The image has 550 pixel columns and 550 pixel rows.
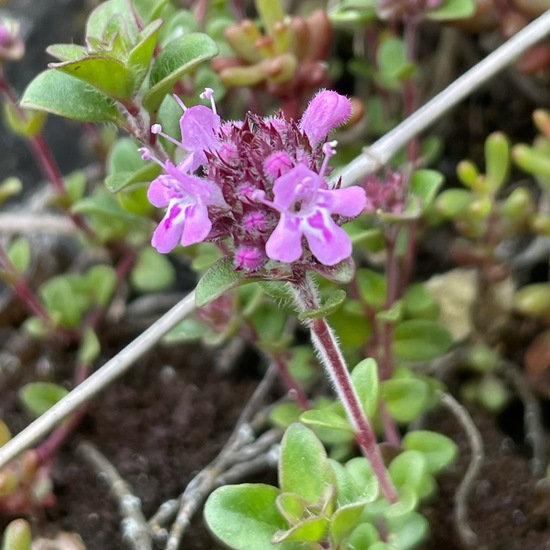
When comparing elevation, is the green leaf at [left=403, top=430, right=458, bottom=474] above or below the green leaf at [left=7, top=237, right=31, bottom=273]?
below

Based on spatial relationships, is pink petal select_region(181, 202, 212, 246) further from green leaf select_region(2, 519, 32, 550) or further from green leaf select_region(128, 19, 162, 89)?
green leaf select_region(2, 519, 32, 550)

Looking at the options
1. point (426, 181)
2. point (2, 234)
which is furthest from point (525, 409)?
point (2, 234)

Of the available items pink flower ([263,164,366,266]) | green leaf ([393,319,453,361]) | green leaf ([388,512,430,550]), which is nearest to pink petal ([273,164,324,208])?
pink flower ([263,164,366,266])

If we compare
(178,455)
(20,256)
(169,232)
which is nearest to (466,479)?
(178,455)

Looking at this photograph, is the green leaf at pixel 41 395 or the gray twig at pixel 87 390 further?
the green leaf at pixel 41 395

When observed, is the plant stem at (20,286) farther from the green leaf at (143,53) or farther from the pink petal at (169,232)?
the pink petal at (169,232)

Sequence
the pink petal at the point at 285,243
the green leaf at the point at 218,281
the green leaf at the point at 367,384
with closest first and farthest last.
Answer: the pink petal at the point at 285,243, the green leaf at the point at 218,281, the green leaf at the point at 367,384

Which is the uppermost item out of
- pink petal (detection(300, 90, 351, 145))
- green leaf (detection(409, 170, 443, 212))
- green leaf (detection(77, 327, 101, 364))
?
pink petal (detection(300, 90, 351, 145))

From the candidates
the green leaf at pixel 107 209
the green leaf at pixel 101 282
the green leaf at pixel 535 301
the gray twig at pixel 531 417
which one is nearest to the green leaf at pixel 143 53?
the green leaf at pixel 107 209
